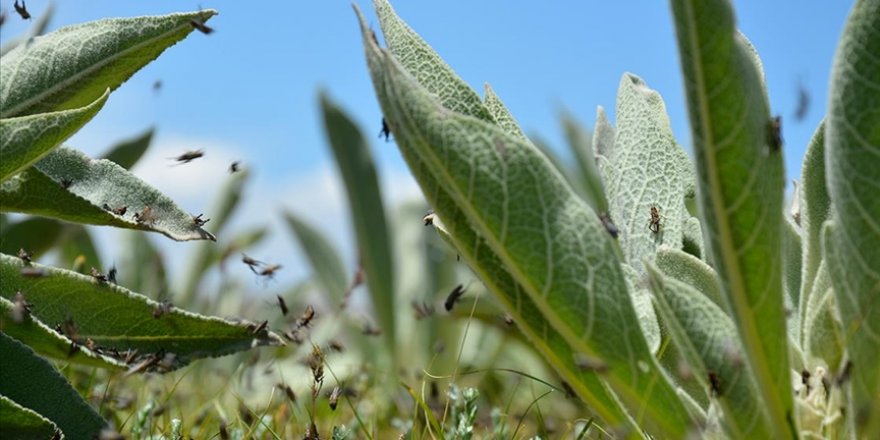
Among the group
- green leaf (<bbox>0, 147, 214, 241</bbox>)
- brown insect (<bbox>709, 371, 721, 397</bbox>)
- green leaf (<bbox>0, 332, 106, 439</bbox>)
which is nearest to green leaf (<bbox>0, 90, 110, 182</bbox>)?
green leaf (<bbox>0, 147, 214, 241</bbox>)

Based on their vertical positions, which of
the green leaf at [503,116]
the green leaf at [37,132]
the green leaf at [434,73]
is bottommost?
the green leaf at [37,132]

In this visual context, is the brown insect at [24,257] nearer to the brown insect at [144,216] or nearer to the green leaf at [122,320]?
the green leaf at [122,320]

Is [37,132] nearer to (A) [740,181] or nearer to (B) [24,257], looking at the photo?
(B) [24,257]

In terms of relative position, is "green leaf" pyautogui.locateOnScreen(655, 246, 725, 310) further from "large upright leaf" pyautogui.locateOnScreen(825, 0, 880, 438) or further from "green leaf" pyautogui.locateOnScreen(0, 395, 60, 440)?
"green leaf" pyautogui.locateOnScreen(0, 395, 60, 440)

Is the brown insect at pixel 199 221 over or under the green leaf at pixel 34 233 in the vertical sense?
over

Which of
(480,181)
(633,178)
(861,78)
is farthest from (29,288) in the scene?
(861,78)

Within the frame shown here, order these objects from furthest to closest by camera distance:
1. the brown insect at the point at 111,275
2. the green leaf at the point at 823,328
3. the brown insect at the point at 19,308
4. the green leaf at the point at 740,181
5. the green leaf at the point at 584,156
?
1. the green leaf at the point at 584,156
2. the brown insect at the point at 111,275
3. the brown insect at the point at 19,308
4. the green leaf at the point at 823,328
5. the green leaf at the point at 740,181

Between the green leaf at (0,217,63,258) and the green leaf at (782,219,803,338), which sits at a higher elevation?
the green leaf at (782,219,803,338)

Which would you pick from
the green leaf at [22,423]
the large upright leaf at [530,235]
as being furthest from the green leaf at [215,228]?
the large upright leaf at [530,235]
